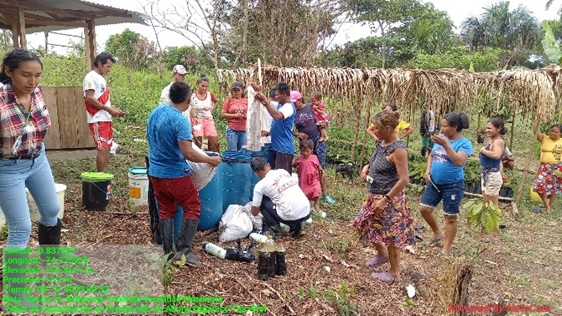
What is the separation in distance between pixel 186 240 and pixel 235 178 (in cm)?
139

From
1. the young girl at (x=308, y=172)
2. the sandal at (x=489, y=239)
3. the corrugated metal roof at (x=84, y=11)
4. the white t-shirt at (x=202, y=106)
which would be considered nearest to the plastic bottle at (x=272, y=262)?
the young girl at (x=308, y=172)

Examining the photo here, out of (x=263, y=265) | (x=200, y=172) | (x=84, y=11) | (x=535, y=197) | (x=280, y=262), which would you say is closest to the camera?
(x=263, y=265)

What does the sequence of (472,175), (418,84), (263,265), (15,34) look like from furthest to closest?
(472,175), (418,84), (15,34), (263,265)

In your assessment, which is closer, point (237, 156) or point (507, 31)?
point (237, 156)

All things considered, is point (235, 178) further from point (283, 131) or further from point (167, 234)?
point (167, 234)

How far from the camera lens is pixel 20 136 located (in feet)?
8.87

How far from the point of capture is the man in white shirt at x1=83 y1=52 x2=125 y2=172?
18.0ft

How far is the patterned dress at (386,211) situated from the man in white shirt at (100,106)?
3206 millimetres

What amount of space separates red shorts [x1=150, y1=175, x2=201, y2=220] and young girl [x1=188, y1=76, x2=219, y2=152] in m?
3.17

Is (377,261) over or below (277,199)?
below

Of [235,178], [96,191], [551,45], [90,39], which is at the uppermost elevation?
[551,45]

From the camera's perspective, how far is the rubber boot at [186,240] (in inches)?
154

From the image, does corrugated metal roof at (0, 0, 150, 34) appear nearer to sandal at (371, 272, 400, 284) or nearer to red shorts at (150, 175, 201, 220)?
red shorts at (150, 175, 201, 220)

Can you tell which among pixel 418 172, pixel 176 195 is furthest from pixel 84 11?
pixel 418 172
